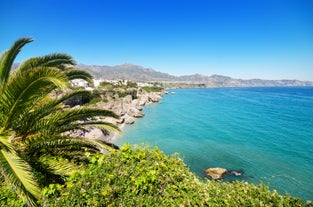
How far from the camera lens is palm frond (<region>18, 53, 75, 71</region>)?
19.6ft

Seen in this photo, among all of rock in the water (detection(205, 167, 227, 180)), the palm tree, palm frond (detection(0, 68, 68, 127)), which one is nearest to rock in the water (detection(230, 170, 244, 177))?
rock in the water (detection(205, 167, 227, 180))

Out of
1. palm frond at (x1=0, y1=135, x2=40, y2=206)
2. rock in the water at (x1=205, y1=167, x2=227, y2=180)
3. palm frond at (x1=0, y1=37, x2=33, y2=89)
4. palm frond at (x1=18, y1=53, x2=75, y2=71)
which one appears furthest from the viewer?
rock in the water at (x1=205, y1=167, x2=227, y2=180)

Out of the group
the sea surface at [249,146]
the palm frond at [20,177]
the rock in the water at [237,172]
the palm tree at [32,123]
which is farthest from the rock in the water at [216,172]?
the palm frond at [20,177]

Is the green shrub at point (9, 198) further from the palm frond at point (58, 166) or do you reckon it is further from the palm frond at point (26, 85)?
the palm frond at point (26, 85)

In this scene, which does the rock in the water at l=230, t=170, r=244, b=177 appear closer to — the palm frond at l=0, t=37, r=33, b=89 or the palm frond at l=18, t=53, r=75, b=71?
the palm frond at l=18, t=53, r=75, b=71

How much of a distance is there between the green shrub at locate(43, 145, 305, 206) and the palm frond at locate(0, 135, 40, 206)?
0.93 ft

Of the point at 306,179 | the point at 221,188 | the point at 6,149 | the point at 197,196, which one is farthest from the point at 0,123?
the point at 306,179

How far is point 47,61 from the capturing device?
631 centimetres

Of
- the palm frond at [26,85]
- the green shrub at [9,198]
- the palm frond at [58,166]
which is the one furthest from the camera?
the palm frond at [58,166]

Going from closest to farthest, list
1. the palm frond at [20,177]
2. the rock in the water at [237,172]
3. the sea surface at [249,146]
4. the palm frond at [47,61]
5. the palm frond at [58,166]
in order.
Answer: the palm frond at [20,177] < the palm frond at [58,166] < the palm frond at [47,61] < the rock in the water at [237,172] < the sea surface at [249,146]

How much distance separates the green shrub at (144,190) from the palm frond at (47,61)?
4.11m

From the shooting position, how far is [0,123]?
455cm

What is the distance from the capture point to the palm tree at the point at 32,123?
372 centimetres

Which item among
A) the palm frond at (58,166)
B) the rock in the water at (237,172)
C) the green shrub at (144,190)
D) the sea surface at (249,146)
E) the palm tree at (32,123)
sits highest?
the palm tree at (32,123)
